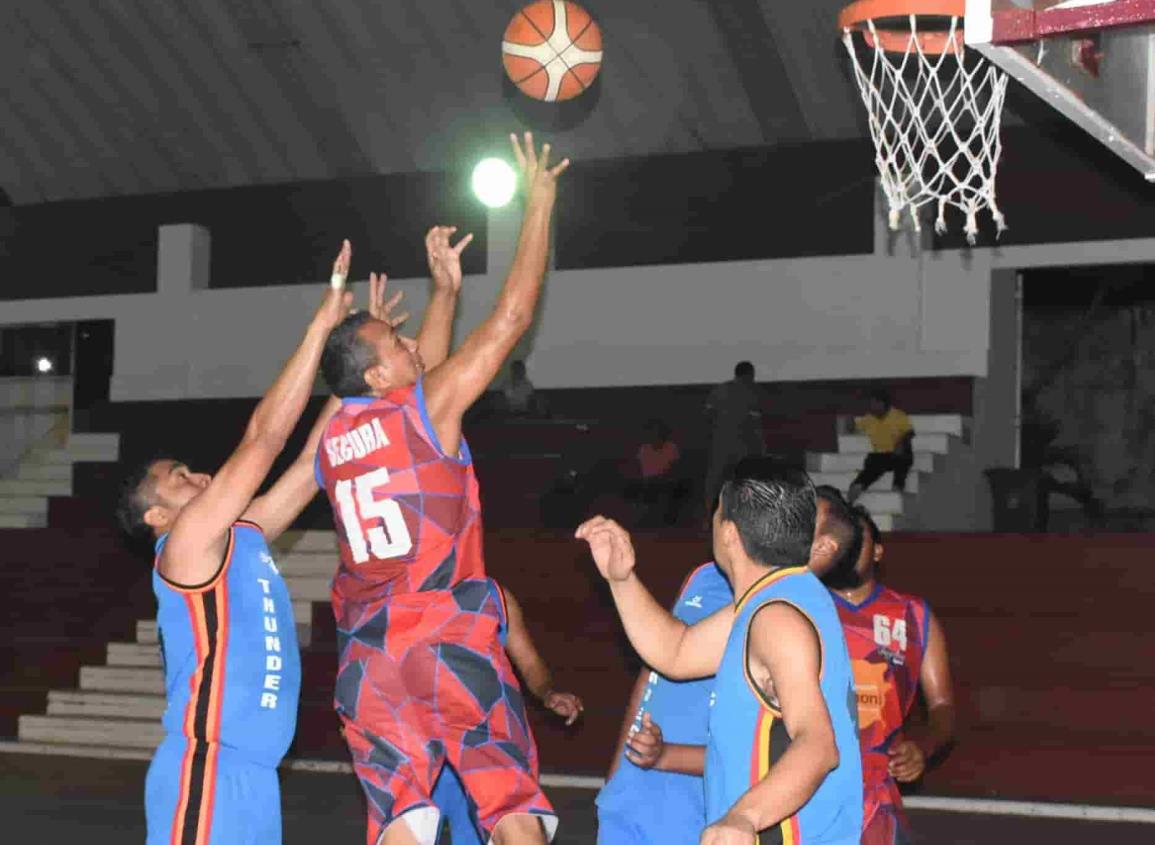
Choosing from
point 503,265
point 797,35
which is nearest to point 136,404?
point 503,265

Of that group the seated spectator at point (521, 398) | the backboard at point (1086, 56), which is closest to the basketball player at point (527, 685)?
the backboard at point (1086, 56)

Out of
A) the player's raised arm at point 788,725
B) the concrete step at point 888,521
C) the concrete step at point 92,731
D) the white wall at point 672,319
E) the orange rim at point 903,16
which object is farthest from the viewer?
the white wall at point 672,319

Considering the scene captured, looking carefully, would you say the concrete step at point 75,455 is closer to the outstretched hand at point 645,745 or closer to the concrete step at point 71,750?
the concrete step at point 71,750

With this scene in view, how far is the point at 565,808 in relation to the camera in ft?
31.0

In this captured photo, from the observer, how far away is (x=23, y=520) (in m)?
16.0

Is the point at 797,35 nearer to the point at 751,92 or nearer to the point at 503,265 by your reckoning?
the point at 751,92

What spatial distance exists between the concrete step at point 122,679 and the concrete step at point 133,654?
48 mm

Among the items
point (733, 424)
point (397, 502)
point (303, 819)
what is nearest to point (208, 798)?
point (397, 502)

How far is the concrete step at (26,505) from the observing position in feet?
54.0

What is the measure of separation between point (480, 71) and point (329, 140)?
7.11 ft

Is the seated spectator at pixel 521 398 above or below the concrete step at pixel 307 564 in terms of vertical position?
above

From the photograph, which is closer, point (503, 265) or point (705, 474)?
point (705, 474)

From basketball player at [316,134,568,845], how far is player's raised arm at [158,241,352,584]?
0.23ft

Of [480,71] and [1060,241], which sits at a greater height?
[480,71]
